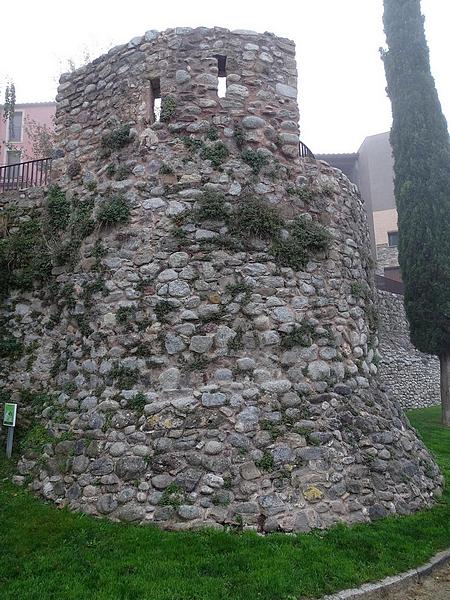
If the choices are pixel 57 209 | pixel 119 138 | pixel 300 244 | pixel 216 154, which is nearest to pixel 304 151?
pixel 216 154

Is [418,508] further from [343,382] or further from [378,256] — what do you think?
[378,256]

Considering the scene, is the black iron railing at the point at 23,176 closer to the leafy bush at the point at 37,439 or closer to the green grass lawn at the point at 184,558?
the leafy bush at the point at 37,439

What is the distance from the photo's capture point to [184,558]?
462cm

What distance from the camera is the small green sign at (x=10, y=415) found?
6.86 meters

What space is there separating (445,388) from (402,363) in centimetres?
331

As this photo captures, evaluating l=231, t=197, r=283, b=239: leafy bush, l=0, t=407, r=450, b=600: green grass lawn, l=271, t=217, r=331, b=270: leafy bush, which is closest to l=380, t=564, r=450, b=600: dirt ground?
l=0, t=407, r=450, b=600: green grass lawn

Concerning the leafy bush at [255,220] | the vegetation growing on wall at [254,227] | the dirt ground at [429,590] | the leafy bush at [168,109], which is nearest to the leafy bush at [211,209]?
the vegetation growing on wall at [254,227]

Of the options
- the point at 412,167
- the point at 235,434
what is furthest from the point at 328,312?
the point at 412,167

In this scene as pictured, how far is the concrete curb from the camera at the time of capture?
430 cm

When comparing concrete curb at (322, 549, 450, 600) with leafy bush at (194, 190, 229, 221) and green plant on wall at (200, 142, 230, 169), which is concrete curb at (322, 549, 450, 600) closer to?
leafy bush at (194, 190, 229, 221)

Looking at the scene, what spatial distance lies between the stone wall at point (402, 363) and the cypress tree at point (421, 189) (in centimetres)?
273

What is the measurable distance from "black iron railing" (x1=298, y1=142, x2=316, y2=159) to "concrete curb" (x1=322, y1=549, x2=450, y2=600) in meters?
5.19

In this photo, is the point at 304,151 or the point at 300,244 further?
the point at 304,151

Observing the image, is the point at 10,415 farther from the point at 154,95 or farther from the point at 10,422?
the point at 154,95
